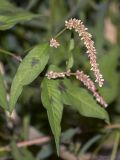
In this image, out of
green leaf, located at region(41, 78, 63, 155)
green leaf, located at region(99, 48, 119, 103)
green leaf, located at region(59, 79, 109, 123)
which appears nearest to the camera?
green leaf, located at region(41, 78, 63, 155)

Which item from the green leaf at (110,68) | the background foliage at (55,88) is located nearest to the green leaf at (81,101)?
the background foliage at (55,88)

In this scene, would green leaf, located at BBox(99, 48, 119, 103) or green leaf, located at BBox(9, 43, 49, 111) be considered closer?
green leaf, located at BBox(9, 43, 49, 111)

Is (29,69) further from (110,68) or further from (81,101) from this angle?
(110,68)

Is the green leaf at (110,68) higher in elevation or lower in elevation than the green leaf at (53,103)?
higher

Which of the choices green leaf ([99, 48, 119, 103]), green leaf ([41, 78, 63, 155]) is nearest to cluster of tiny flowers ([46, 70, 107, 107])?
green leaf ([41, 78, 63, 155])

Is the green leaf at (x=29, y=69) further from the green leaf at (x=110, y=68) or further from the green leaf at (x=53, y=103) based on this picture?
the green leaf at (x=110, y=68)

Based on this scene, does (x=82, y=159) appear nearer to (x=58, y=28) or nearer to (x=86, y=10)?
(x=58, y=28)

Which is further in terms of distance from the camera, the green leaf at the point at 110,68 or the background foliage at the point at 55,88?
the green leaf at the point at 110,68

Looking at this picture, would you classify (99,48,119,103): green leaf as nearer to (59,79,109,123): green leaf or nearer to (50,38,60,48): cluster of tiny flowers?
(59,79,109,123): green leaf
